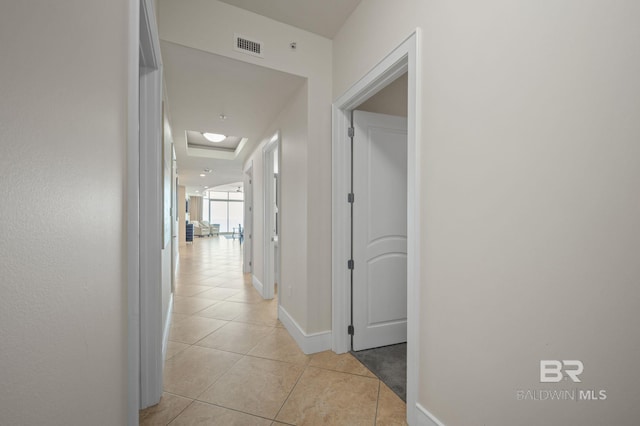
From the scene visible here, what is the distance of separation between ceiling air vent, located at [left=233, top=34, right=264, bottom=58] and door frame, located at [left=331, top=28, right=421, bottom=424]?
2.58ft

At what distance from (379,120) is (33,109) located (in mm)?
2494

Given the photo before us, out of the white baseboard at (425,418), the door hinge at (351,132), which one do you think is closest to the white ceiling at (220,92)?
the door hinge at (351,132)

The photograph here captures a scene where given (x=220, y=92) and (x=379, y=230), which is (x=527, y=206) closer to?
(x=379, y=230)

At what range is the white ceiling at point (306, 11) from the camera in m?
2.13

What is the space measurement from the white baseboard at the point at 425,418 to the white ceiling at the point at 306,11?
2.84m

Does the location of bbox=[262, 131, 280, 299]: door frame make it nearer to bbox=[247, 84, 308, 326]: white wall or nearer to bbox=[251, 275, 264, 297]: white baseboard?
bbox=[251, 275, 264, 297]: white baseboard

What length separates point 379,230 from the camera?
8.43 ft

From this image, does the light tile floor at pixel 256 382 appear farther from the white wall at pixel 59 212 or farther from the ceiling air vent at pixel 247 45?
the ceiling air vent at pixel 247 45

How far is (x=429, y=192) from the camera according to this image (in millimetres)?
1511

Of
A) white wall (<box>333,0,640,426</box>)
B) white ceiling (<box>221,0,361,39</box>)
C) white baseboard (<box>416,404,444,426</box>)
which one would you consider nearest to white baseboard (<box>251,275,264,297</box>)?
white baseboard (<box>416,404,444,426</box>)

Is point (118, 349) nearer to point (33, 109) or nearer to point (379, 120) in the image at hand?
point (33, 109)

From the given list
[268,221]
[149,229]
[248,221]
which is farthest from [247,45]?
[248,221]

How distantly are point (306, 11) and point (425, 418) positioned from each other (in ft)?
9.71

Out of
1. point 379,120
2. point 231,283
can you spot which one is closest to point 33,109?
point 379,120
